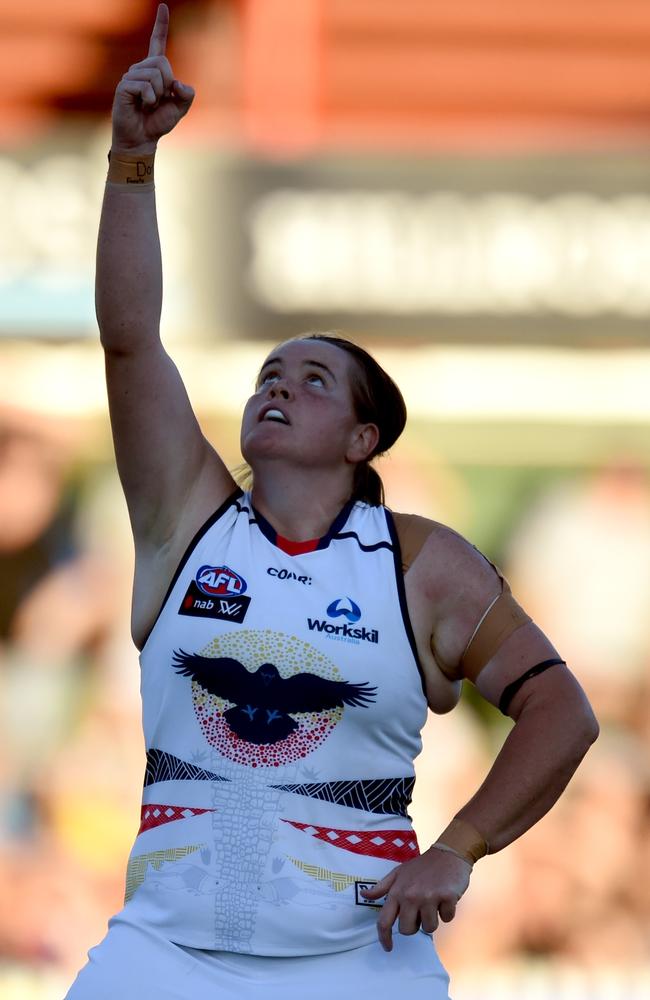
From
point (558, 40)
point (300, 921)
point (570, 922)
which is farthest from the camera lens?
point (558, 40)

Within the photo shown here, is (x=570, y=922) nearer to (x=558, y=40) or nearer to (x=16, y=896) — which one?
(x=16, y=896)

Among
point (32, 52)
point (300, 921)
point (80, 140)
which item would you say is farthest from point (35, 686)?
point (300, 921)

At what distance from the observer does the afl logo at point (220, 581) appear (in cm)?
286

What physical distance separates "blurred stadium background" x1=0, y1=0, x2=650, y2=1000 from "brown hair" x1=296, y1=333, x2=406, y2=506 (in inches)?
136

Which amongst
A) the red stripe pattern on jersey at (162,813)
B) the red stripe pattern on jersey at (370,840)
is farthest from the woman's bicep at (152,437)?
the red stripe pattern on jersey at (370,840)

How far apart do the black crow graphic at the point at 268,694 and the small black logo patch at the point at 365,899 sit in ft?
1.00

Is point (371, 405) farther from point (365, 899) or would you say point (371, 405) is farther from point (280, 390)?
point (365, 899)

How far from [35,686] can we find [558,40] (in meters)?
3.85

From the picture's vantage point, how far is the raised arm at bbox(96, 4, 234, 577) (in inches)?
112

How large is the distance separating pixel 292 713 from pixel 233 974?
0.47m

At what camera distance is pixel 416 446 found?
682 centimetres

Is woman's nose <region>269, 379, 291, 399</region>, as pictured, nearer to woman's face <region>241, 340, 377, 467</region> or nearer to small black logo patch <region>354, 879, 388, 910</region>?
woman's face <region>241, 340, 377, 467</region>

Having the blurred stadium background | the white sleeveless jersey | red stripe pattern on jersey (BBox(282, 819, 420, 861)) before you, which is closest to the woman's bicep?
the white sleeveless jersey

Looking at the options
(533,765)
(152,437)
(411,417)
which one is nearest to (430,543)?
(533,765)
